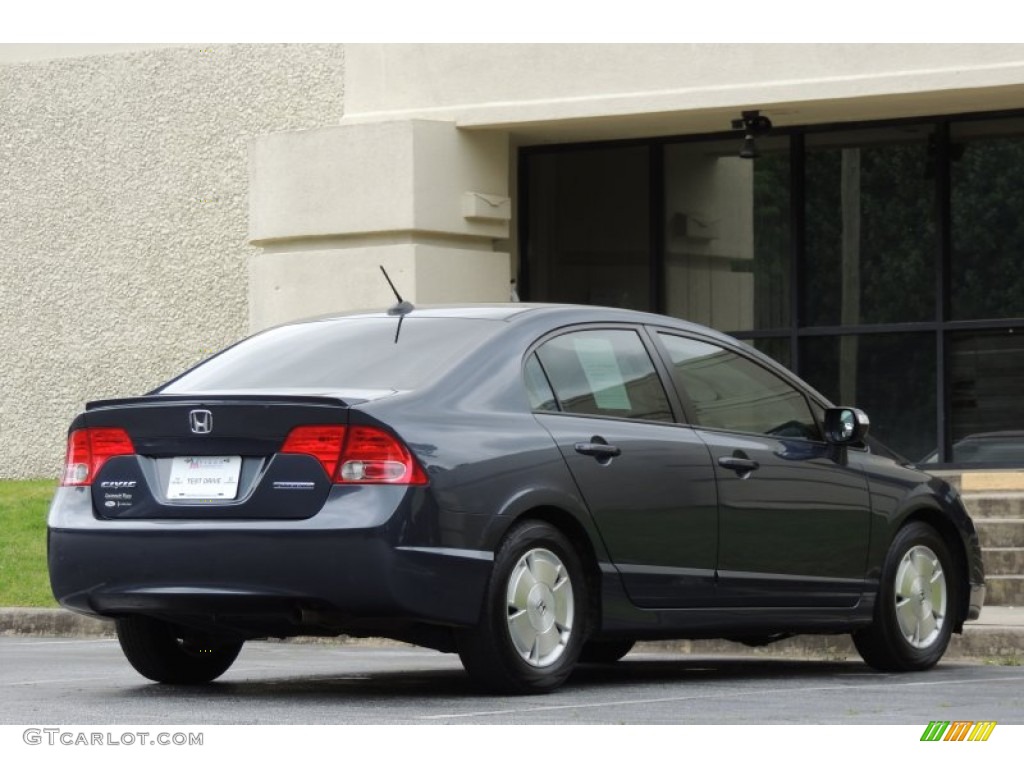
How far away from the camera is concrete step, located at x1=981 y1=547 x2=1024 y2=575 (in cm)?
1345

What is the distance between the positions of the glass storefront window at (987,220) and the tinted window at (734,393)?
8.78 metres

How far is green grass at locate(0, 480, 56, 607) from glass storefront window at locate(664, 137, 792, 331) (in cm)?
590

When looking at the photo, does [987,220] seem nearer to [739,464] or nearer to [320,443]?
[739,464]

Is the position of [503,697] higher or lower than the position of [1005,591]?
higher

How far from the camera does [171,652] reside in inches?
340

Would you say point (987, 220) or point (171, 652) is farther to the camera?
point (987, 220)

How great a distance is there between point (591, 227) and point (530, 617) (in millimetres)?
11946

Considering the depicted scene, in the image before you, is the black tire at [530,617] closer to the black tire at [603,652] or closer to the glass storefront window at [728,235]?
the black tire at [603,652]

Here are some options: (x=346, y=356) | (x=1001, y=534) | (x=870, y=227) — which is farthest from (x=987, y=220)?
(x=346, y=356)

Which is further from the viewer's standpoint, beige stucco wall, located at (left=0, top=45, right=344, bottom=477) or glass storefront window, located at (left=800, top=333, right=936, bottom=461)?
beige stucco wall, located at (left=0, top=45, right=344, bottom=477)

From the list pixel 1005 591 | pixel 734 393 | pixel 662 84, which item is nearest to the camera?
pixel 734 393

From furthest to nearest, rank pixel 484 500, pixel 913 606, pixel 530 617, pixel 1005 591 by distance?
1. pixel 1005 591
2. pixel 913 606
3. pixel 530 617
4. pixel 484 500

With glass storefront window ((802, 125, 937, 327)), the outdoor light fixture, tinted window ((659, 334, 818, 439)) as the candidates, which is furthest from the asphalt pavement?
glass storefront window ((802, 125, 937, 327))

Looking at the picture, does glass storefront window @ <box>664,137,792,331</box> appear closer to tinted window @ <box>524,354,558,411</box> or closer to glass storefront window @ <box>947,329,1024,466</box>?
glass storefront window @ <box>947,329,1024,466</box>
